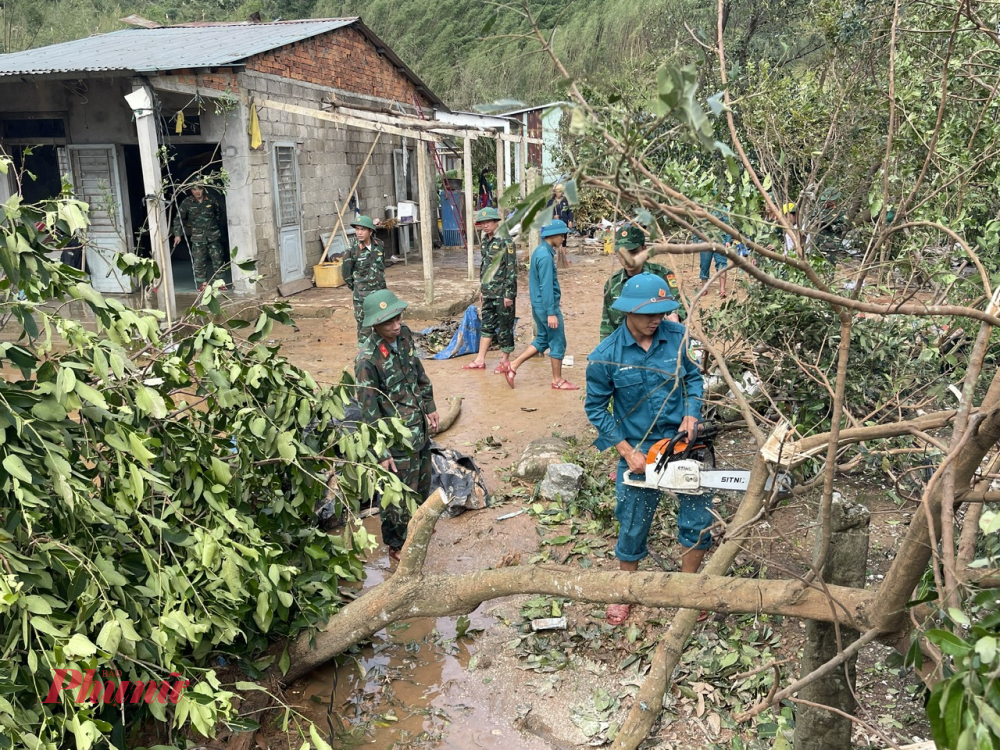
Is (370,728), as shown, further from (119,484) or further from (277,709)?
(119,484)

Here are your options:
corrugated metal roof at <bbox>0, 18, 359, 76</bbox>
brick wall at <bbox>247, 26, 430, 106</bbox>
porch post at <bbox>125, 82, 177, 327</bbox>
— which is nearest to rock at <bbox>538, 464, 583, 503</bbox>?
porch post at <bbox>125, 82, 177, 327</bbox>

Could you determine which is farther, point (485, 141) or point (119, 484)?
point (485, 141)

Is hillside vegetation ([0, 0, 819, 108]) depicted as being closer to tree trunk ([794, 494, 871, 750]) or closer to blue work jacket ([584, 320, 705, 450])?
blue work jacket ([584, 320, 705, 450])

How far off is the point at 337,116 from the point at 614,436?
8.51m

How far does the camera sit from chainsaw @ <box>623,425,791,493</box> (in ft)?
12.3

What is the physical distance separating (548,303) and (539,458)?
2.18 m

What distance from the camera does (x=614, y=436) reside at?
13.2ft

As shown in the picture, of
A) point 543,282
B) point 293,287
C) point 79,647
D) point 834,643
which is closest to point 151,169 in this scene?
point 293,287

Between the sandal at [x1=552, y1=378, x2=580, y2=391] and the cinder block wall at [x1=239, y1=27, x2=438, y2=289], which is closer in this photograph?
the sandal at [x1=552, y1=378, x2=580, y2=391]

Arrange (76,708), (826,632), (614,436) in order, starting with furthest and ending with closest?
1. (614,436)
2. (826,632)
3. (76,708)

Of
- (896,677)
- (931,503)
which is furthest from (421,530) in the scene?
(896,677)

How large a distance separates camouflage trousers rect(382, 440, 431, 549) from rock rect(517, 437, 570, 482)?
1.04 m

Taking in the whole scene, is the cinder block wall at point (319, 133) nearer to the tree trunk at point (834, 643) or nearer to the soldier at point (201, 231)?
the soldier at point (201, 231)

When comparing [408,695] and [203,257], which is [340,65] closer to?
[203,257]
